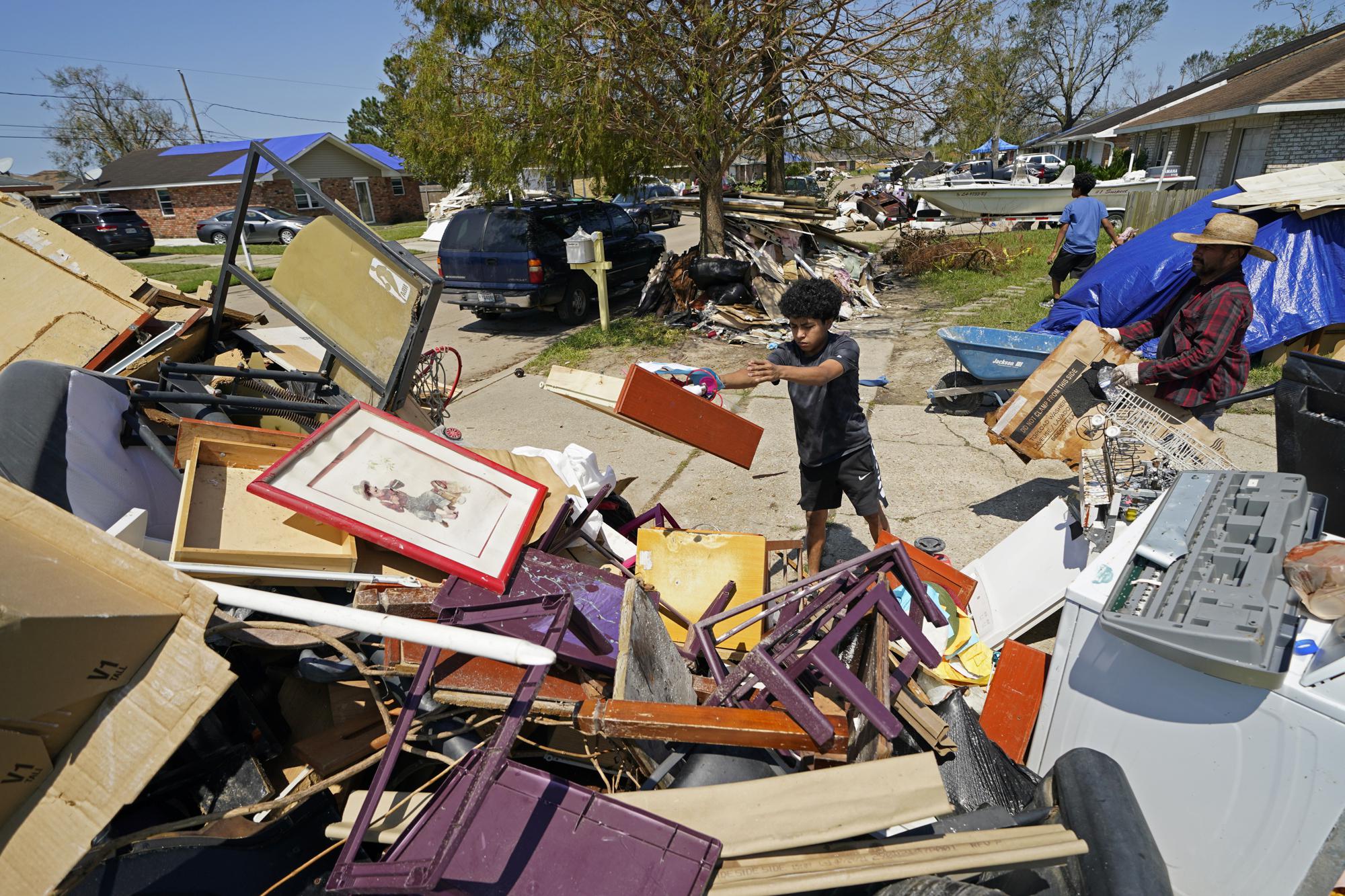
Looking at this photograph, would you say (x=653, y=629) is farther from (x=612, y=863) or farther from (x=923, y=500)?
(x=923, y=500)

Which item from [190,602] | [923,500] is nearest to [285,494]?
[190,602]

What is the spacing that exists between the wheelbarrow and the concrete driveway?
5.34 meters

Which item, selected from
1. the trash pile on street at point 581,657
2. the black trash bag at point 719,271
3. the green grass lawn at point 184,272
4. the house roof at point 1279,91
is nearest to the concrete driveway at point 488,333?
the green grass lawn at point 184,272

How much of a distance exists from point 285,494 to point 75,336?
257 cm

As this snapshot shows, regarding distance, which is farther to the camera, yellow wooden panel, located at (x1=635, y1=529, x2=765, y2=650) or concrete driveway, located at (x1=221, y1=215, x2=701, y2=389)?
concrete driveway, located at (x1=221, y1=215, x2=701, y2=389)

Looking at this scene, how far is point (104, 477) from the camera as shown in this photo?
9.40 ft

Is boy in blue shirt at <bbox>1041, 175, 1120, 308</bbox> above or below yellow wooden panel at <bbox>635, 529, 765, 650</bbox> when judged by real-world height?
above

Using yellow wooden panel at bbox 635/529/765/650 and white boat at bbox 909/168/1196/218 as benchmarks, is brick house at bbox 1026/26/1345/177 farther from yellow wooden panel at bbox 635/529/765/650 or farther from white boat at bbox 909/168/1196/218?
yellow wooden panel at bbox 635/529/765/650

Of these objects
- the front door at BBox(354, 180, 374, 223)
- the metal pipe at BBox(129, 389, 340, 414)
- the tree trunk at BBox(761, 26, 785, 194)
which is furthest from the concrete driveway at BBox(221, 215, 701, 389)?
the front door at BBox(354, 180, 374, 223)

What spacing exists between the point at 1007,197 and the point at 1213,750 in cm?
2054

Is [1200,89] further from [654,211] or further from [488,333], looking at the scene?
[488,333]

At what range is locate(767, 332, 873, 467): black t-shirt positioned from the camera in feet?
10.8

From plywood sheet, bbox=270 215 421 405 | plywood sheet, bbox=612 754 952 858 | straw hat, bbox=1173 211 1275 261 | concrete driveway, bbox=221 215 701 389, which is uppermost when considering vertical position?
straw hat, bbox=1173 211 1275 261

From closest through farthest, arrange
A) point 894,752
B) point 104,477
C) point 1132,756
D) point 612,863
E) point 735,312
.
Answer: point 612,863
point 1132,756
point 894,752
point 104,477
point 735,312
